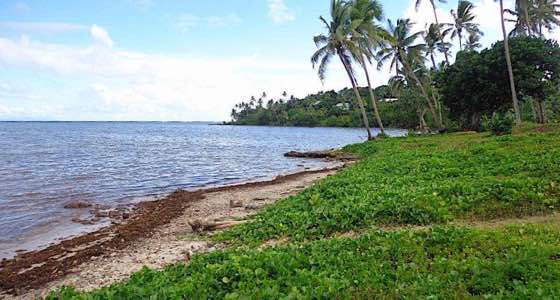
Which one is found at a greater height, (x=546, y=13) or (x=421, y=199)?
(x=546, y=13)

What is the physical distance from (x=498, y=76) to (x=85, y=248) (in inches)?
1375

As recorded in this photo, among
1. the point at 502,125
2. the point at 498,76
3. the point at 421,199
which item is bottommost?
the point at 421,199

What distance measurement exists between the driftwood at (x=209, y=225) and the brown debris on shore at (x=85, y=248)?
0.05 metres

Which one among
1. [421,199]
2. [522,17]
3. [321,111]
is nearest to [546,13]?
[522,17]

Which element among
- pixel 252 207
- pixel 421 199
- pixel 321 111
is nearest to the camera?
pixel 421 199

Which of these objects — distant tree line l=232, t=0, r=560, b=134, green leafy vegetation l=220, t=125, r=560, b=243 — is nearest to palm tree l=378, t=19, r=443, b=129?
distant tree line l=232, t=0, r=560, b=134

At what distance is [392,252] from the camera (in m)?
6.62

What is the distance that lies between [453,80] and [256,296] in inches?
1477

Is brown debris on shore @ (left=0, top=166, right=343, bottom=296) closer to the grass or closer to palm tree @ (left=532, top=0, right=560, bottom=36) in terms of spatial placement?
the grass

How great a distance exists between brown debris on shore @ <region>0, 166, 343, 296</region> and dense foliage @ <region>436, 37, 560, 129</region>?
26.6 meters

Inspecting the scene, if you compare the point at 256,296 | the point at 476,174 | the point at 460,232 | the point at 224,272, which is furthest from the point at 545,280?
the point at 476,174

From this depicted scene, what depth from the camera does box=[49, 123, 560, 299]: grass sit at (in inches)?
208

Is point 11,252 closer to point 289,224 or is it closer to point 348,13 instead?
point 289,224

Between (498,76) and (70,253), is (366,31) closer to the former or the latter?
(498,76)
